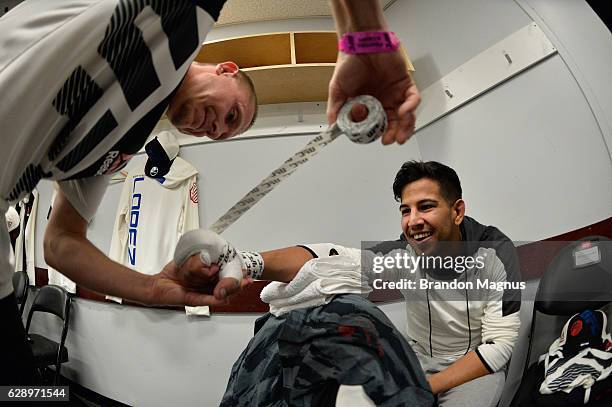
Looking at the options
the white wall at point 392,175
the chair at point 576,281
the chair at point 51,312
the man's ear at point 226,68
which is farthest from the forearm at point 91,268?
the chair at point 576,281

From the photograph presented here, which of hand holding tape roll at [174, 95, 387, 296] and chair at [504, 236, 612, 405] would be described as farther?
chair at [504, 236, 612, 405]

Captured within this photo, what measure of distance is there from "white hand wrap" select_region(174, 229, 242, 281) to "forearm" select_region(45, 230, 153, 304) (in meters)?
0.07

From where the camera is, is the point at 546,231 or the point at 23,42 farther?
the point at 546,231

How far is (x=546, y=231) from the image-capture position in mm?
590

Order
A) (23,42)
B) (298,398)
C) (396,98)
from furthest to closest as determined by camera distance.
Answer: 1. (298,398)
2. (396,98)
3. (23,42)

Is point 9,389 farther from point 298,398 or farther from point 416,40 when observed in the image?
point 416,40

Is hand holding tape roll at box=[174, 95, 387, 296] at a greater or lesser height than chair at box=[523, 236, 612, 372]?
greater

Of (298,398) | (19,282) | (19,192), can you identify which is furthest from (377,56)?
(19,282)

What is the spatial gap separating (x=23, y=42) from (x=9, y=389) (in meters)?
0.40

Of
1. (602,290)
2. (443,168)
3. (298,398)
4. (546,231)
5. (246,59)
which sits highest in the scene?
→ (246,59)

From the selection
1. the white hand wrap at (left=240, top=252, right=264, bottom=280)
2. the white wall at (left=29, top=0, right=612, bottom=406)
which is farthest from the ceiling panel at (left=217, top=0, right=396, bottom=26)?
the white hand wrap at (left=240, top=252, right=264, bottom=280)

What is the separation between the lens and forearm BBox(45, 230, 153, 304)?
0.46m

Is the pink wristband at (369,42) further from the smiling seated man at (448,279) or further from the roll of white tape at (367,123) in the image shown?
the smiling seated man at (448,279)

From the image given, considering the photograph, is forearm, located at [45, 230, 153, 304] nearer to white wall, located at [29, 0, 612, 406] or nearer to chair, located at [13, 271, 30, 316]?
white wall, located at [29, 0, 612, 406]
